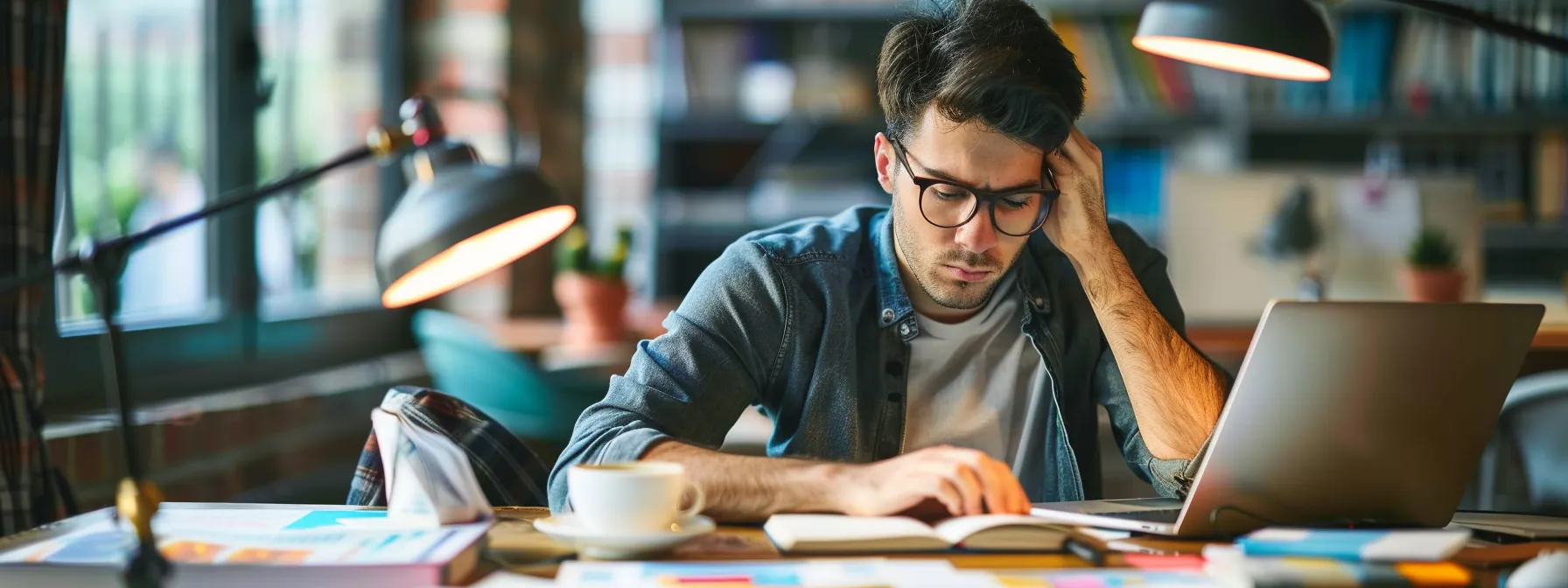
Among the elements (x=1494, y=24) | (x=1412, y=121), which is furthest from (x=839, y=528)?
(x=1412, y=121)

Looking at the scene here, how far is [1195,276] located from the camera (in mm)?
3656

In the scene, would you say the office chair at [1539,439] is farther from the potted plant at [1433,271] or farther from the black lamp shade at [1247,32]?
the potted plant at [1433,271]

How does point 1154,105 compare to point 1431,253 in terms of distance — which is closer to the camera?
point 1431,253

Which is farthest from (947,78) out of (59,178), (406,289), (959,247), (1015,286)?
(59,178)

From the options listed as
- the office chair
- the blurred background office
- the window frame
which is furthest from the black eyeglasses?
the window frame

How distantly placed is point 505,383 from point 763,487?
1761mm

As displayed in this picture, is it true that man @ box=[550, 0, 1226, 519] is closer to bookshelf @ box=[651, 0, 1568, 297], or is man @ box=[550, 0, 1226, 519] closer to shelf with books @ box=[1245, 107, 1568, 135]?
bookshelf @ box=[651, 0, 1568, 297]

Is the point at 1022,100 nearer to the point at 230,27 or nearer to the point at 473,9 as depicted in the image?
the point at 230,27

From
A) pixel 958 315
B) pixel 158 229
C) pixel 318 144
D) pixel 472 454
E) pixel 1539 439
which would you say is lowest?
pixel 1539 439

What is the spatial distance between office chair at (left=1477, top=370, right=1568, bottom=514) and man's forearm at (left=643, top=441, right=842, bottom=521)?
54.3 inches

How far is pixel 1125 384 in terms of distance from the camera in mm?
1691

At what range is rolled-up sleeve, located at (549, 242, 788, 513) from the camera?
147 centimetres

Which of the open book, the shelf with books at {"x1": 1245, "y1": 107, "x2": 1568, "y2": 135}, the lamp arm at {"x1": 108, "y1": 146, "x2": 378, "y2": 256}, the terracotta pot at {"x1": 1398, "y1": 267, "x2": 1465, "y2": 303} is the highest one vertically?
the shelf with books at {"x1": 1245, "y1": 107, "x2": 1568, "y2": 135}

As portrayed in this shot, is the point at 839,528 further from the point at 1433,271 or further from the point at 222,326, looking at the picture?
the point at 1433,271
